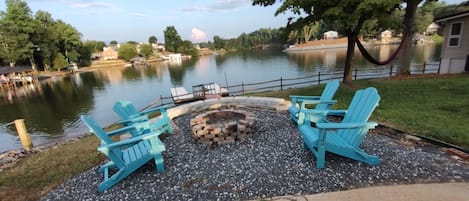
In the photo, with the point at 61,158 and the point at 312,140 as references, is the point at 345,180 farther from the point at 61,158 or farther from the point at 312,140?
the point at 61,158

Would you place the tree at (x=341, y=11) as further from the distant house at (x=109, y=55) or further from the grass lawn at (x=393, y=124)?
the distant house at (x=109, y=55)

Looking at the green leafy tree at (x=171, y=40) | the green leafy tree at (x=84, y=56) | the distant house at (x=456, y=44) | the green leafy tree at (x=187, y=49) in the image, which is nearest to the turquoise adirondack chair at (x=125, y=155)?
the distant house at (x=456, y=44)

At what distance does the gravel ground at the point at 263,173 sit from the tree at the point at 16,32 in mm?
42678

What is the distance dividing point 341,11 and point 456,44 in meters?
8.23

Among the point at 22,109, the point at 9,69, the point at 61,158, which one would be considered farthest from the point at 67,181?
the point at 9,69

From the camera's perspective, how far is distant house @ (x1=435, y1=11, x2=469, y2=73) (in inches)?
388

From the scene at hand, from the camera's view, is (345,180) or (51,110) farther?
(51,110)

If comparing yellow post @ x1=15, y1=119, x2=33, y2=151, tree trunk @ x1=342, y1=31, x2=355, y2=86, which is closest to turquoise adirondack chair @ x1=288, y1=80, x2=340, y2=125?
tree trunk @ x1=342, y1=31, x2=355, y2=86

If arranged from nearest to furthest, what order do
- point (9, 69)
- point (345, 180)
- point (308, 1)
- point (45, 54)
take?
point (345, 180)
point (308, 1)
point (9, 69)
point (45, 54)

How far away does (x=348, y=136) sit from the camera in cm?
299

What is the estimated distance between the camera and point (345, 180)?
2547mm

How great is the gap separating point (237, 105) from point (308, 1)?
375 centimetres

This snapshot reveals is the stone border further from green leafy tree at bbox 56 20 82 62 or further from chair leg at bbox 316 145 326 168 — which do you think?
green leafy tree at bbox 56 20 82 62

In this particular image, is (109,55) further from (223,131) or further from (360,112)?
(360,112)
